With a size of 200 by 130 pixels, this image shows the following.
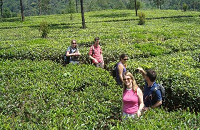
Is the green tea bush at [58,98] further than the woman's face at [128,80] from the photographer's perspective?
No

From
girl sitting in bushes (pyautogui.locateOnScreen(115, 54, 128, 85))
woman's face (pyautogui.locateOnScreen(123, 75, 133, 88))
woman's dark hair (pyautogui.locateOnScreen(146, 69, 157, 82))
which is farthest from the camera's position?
girl sitting in bushes (pyautogui.locateOnScreen(115, 54, 128, 85))

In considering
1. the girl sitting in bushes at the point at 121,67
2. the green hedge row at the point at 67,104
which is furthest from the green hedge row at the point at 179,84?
the green hedge row at the point at 67,104

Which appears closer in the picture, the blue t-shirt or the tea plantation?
the tea plantation

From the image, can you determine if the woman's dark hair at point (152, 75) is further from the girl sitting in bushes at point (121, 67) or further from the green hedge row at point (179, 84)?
the green hedge row at point (179, 84)

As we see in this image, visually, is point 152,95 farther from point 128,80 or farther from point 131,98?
point 128,80

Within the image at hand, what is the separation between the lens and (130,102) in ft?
14.9

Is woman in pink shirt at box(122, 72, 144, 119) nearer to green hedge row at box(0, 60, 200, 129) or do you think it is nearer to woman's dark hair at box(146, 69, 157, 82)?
green hedge row at box(0, 60, 200, 129)

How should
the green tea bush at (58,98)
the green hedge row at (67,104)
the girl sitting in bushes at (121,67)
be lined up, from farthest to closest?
the girl sitting in bushes at (121,67) < the green tea bush at (58,98) < the green hedge row at (67,104)

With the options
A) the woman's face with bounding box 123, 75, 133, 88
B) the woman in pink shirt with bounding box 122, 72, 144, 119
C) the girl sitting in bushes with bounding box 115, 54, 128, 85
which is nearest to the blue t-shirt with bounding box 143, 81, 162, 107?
the woman in pink shirt with bounding box 122, 72, 144, 119

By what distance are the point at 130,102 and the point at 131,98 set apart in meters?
0.10

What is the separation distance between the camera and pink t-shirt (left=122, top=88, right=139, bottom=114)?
4531 millimetres

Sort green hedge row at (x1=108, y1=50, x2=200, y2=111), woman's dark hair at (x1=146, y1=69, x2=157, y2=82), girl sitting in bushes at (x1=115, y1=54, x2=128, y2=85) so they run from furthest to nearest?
girl sitting in bushes at (x1=115, y1=54, x2=128, y2=85)
green hedge row at (x1=108, y1=50, x2=200, y2=111)
woman's dark hair at (x1=146, y1=69, x2=157, y2=82)

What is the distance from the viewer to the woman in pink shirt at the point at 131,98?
453 cm

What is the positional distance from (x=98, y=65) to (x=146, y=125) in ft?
15.3
